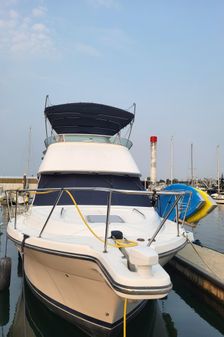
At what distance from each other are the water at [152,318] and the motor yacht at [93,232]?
46 centimetres

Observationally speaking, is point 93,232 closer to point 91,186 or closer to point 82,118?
point 91,186

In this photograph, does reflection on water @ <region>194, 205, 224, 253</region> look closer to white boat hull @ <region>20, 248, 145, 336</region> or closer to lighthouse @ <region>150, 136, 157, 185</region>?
white boat hull @ <region>20, 248, 145, 336</region>

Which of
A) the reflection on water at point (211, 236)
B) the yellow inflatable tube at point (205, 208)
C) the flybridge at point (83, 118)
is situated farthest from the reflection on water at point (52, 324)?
the reflection on water at point (211, 236)

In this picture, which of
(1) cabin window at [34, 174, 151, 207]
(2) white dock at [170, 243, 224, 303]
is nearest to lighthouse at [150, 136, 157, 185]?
(2) white dock at [170, 243, 224, 303]

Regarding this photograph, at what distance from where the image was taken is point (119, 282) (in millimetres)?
3369

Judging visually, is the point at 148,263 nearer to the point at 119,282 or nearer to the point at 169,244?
the point at 119,282

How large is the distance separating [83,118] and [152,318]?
4.62m

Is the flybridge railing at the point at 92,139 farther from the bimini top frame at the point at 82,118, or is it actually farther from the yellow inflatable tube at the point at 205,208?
the yellow inflatable tube at the point at 205,208

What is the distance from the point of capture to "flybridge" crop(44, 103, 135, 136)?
25.5 feet

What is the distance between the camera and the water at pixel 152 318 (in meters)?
5.35

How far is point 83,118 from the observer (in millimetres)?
7809

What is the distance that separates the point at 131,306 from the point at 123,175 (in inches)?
120

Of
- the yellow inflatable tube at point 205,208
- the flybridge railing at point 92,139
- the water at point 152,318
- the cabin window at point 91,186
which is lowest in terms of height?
the water at point 152,318

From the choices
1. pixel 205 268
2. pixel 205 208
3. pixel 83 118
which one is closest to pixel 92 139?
pixel 83 118
